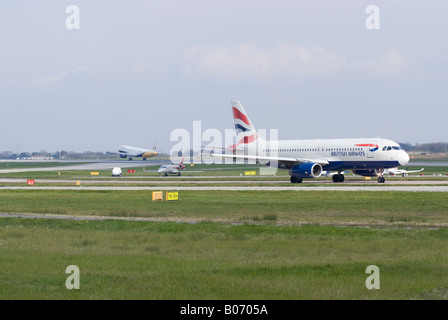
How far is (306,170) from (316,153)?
15.1ft

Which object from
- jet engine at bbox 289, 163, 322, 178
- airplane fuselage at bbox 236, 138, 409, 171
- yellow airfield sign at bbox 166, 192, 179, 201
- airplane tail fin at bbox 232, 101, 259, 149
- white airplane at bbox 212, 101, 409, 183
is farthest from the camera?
airplane tail fin at bbox 232, 101, 259, 149

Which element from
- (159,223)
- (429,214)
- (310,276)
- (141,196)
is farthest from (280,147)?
(310,276)

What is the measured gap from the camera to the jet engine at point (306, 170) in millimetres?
73000

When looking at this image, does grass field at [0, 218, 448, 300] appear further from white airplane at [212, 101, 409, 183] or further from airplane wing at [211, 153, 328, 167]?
airplane wing at [211, 153, 328, 167]

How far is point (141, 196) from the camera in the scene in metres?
55.8

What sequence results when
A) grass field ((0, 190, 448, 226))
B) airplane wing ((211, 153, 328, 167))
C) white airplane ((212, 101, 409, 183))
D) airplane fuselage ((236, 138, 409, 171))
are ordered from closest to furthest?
grass field ((0, 190, 448, 226)) < airplane fuselage ((236, 138, 409, 171)) < white airplane ((212, 101, 409, 183)) < airplane wing ((211, 153, 328, 167))

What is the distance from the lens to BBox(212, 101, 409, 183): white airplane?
236 feet

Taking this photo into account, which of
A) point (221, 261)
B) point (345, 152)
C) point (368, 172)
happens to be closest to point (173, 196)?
point (345, 152)

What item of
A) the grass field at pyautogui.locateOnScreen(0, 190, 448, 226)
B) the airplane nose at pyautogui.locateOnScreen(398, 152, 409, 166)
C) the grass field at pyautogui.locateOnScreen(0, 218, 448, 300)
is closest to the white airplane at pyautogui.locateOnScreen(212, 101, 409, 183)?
the airplane nose at pyautogui.locateOnScreen(398, 152, 409, 166)

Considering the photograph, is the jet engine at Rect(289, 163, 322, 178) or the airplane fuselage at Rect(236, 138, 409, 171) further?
the jet engine at Rect(289, 163, 322, 178)

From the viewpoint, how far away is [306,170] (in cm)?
7294

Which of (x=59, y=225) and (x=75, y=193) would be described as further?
(x=75, y=193)

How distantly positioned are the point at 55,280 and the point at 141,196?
125 ft

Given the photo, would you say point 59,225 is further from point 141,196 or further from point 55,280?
point 141,196
